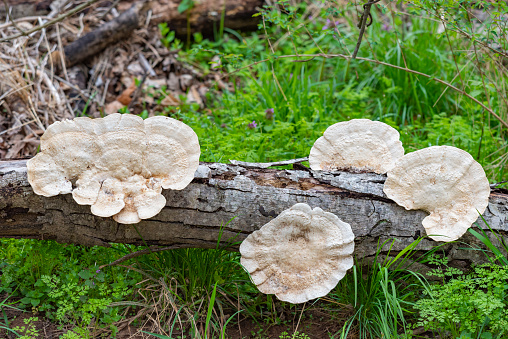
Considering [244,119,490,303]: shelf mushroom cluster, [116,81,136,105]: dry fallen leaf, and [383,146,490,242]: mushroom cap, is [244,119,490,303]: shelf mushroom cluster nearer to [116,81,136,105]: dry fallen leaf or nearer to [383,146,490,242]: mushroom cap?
[383,146,490,242]: mushroom cap

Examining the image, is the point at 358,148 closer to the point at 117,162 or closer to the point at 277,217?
the point at 277,217

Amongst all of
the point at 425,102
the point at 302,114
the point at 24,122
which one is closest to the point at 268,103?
the point at 302,114

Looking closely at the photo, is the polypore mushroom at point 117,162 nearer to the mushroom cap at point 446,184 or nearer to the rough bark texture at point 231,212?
the rough bark texture at point 231,212

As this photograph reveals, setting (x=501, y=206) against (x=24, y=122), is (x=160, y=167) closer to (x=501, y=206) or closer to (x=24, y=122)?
(x=501, y=206)

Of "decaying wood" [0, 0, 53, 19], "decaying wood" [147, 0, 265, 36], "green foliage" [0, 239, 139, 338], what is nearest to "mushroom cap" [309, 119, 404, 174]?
"green foliage" [0, 239, 139, 338]

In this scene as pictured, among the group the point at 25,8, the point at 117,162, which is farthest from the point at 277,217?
the point at 25,8

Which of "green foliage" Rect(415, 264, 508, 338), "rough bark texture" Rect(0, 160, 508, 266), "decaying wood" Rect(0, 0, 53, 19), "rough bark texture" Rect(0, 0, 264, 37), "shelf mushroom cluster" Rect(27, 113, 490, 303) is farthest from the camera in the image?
→ "rough bark texture" Rect(0, 0, 264, 37)
